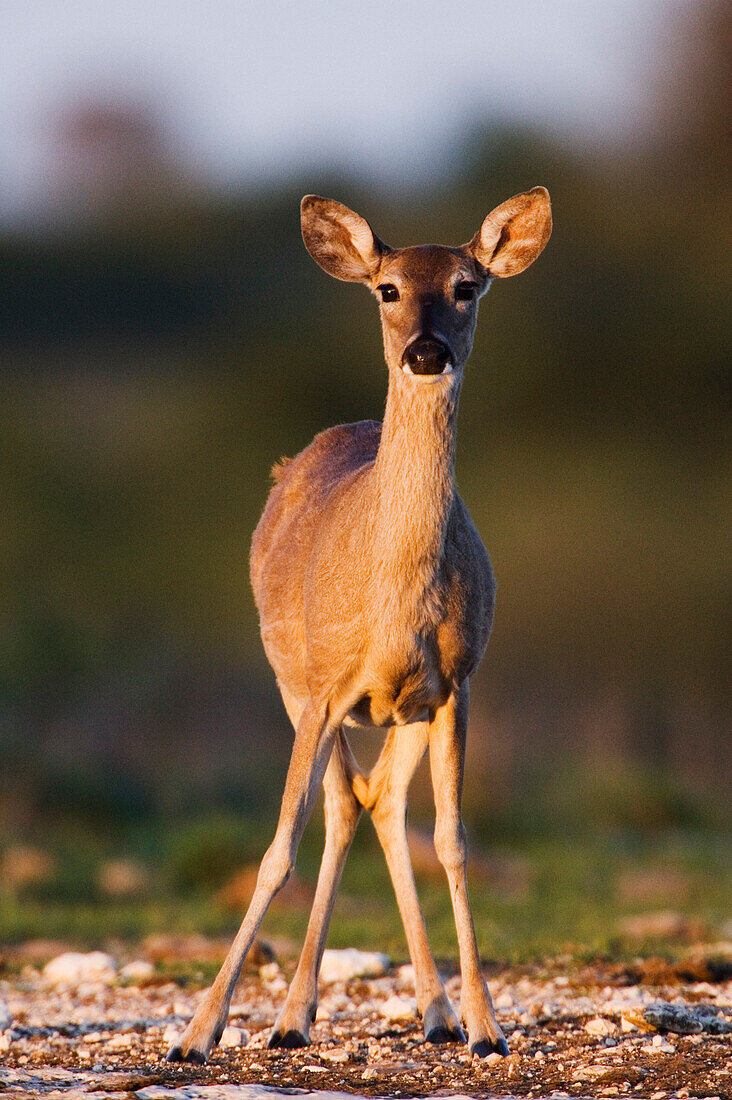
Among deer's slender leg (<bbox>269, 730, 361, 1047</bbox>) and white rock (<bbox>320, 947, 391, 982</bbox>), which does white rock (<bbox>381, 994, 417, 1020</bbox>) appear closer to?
deer's slender leg (<bbox>269, 730, 361, 1047</bbox>)

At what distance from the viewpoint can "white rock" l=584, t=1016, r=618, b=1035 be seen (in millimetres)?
7340

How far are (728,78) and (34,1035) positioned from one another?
6091 cm

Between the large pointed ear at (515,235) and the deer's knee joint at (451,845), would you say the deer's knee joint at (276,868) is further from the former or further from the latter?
the large pointed ear at (515,235)

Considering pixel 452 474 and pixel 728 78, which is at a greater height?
pixel 728 78

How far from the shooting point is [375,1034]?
772cm

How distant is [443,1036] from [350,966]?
1770 millimetres

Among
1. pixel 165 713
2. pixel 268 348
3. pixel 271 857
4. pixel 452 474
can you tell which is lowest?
pixel 271 857

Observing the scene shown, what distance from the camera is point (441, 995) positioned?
7723 mm

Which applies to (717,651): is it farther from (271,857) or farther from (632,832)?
(271,857)

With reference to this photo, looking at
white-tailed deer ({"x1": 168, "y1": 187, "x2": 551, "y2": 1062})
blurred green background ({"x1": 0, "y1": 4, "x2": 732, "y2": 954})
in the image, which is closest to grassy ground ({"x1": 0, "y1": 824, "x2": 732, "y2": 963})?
blurred green background ({"x1": 0, "y1": 4, "x2": 732, "y2": 954})

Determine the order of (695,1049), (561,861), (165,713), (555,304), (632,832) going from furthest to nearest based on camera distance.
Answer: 1. (555,304)
2. (165,713)
3. (632,832)
4. (561,861)
5. (695,1049)

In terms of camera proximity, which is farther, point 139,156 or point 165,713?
point 139,156

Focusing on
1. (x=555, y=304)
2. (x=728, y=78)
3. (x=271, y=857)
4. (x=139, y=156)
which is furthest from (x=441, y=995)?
(x=139, y=156)

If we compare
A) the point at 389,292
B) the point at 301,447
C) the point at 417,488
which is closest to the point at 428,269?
the point at 389,292
